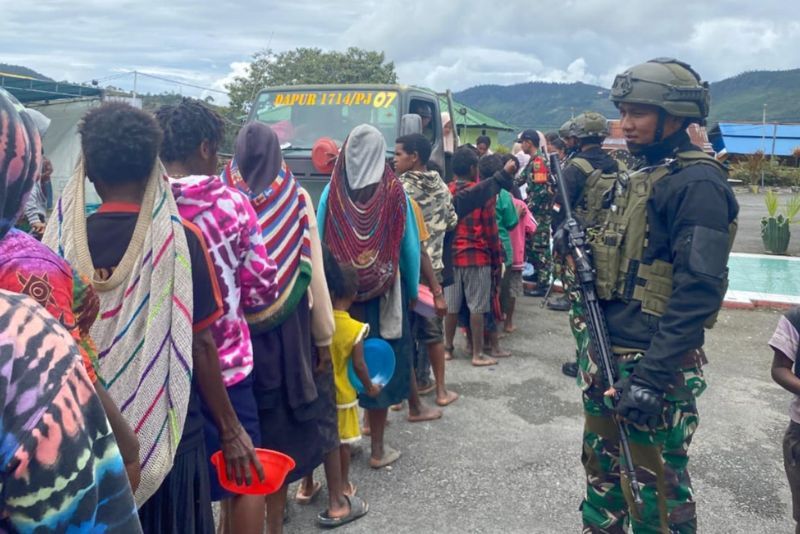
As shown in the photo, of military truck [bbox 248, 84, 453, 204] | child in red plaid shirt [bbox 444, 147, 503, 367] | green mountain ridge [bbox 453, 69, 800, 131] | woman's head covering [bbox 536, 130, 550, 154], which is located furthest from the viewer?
green mountain ridge [bbox 453, 69, 800, 131]

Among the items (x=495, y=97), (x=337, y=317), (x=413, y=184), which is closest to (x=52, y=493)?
(x=337, y=317)

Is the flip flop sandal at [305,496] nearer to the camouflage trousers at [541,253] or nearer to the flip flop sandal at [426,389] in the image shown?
the flip flop sandal at [426,389]

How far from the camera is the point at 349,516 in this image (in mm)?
3418

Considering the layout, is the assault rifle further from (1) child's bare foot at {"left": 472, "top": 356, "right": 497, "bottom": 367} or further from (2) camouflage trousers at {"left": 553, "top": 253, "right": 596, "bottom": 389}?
(1) child's bare foot at {"left": 472, "top": 356, "right": 497, "bottom": 367}

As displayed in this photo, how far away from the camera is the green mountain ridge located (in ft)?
406

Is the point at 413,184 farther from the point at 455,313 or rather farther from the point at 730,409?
the point at 730,409

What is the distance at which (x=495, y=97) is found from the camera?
580 feet

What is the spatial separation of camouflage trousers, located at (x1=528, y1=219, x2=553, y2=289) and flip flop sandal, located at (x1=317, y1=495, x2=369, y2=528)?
4.90 m


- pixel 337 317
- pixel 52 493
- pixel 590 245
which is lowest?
pixel 337 317

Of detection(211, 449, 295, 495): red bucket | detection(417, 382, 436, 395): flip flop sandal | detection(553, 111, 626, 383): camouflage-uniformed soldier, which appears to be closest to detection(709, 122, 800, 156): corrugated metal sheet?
detection(553, 111, 626, 383): camouflage-uniformed soldier

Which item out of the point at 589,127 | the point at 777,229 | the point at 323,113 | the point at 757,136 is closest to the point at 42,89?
the point at 323,113

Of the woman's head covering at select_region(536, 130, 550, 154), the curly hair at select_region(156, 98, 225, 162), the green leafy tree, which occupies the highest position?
the green leafy tree

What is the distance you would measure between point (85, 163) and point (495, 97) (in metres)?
182

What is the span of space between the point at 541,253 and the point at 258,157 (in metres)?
5.77
